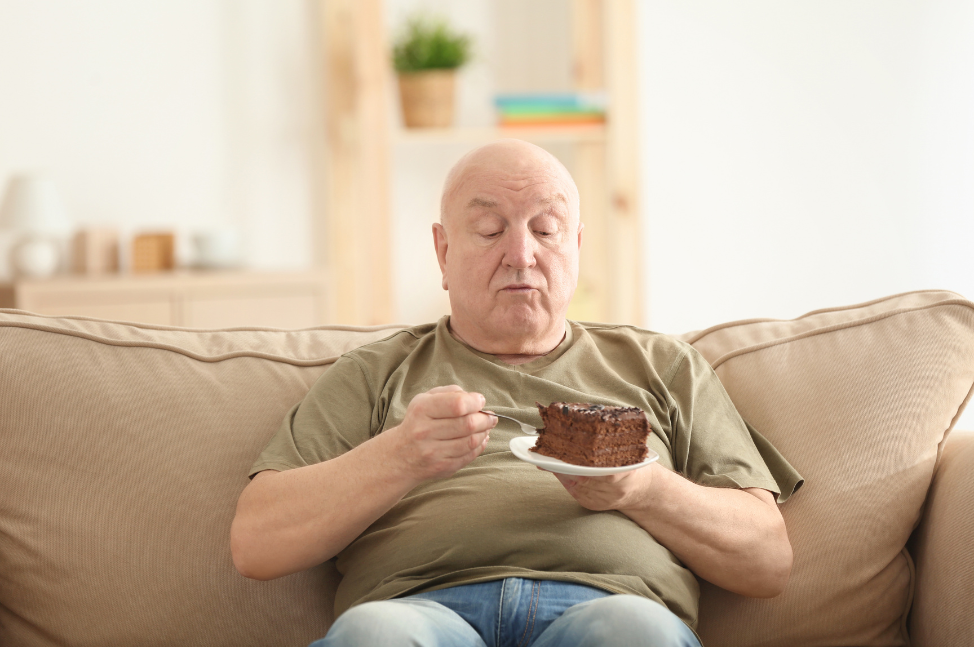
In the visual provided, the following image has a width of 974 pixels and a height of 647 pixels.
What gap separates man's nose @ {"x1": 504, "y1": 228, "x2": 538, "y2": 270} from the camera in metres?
1.60

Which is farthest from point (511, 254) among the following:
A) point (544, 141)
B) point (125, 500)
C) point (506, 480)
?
point (544, 141)

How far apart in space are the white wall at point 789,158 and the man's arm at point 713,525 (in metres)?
2.72

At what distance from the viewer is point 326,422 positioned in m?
1.48

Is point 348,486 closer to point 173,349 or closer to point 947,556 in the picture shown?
point 173,349

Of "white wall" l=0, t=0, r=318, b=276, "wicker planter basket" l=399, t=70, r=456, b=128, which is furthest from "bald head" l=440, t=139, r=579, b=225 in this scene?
"white wall" l=0, t=0, r=318, b=276

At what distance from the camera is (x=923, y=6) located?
3.87 meters

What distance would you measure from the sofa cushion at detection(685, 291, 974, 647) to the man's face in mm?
365

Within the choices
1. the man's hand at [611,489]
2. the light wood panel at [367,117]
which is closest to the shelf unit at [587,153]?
the light wood panel at [367,117]

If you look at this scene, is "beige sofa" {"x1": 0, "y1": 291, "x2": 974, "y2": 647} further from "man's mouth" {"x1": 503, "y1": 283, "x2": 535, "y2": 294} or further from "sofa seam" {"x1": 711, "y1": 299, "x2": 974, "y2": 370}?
"man's mouth" {"x1": 503, "y1": 283, "x2": 535, "y2": 294}

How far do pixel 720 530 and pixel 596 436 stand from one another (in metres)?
0.28

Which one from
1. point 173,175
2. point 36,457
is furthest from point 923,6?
point 36,457

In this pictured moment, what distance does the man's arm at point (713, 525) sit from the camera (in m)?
1.33

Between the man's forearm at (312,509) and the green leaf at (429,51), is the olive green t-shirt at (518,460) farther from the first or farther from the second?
the green leaf at (429,51)

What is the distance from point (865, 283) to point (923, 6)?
3.84ft
